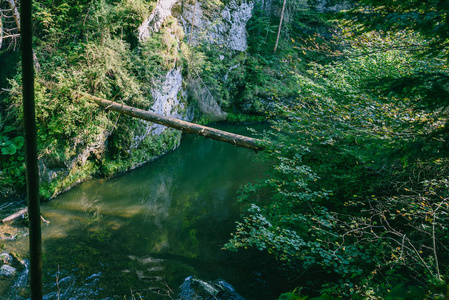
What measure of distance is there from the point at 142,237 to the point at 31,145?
18.2 feet

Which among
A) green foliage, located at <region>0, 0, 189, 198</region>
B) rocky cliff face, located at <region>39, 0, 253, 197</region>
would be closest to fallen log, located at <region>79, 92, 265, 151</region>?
green foliage, located at <region>0, 0, 189, 198</region>

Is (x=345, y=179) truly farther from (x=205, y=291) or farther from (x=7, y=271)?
(x=7, y=271)

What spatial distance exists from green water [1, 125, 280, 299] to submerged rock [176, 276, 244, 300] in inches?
6.8

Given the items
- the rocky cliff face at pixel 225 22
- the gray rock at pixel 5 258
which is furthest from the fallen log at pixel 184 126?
the rocky cliff face at pixel 225 22

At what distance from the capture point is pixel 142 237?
22.5 ft

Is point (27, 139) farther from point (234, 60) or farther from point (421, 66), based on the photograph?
point (234, 60)

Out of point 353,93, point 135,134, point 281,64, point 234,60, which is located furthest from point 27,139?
point 281,64

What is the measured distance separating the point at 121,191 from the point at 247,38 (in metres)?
19.5

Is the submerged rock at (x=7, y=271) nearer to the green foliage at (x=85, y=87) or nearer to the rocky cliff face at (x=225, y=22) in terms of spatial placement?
the green foliage at (x=85, y=87)

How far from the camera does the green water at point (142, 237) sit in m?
5.19

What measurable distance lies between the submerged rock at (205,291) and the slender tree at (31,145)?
11.1 ft

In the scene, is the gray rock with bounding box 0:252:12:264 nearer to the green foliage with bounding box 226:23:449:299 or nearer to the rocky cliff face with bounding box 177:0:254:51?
the green foliage with bounding box 226:23:449:299

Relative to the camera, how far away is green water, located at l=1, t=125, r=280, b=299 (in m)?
5.19

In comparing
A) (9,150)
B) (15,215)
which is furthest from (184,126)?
(9,150)
